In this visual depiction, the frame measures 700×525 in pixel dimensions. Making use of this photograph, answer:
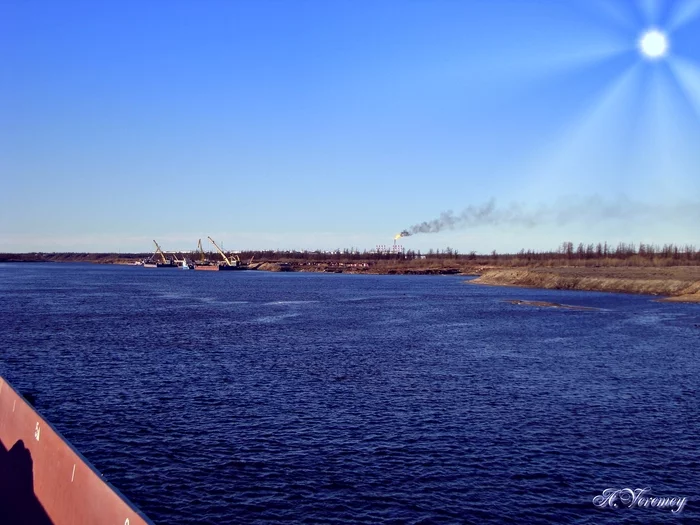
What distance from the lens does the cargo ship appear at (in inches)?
407

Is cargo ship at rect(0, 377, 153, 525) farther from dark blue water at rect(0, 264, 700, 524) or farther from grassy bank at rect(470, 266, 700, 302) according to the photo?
grassy bank at rect(470, 266, 700, 302)

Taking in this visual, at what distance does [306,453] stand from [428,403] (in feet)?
26.9

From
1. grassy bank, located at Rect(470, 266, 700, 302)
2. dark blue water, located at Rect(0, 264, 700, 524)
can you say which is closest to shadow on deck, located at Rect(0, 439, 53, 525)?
dark blue water, located at Rect(0, 264, 700, 524)

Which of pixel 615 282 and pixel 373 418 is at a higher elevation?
pixel 615 282

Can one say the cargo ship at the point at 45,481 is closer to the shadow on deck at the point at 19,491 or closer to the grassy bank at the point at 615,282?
the shadow on deck at the point at 19,491

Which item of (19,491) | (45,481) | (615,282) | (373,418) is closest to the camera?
(45,481)

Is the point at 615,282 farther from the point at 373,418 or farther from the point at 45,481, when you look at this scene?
the point at 45,481

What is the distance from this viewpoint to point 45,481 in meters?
13.3

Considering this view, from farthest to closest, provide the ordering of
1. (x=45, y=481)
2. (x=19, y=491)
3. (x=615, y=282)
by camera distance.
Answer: (x=615, y=282)
(x=19, y=491)
(x=45, y=481)

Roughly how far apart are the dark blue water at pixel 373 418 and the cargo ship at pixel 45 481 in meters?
3.05

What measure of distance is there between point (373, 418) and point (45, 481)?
13712 mm

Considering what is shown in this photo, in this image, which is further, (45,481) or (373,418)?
(373,418)

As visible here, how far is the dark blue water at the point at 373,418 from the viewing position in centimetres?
1728

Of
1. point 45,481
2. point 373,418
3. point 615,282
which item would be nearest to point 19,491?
point 45,481
